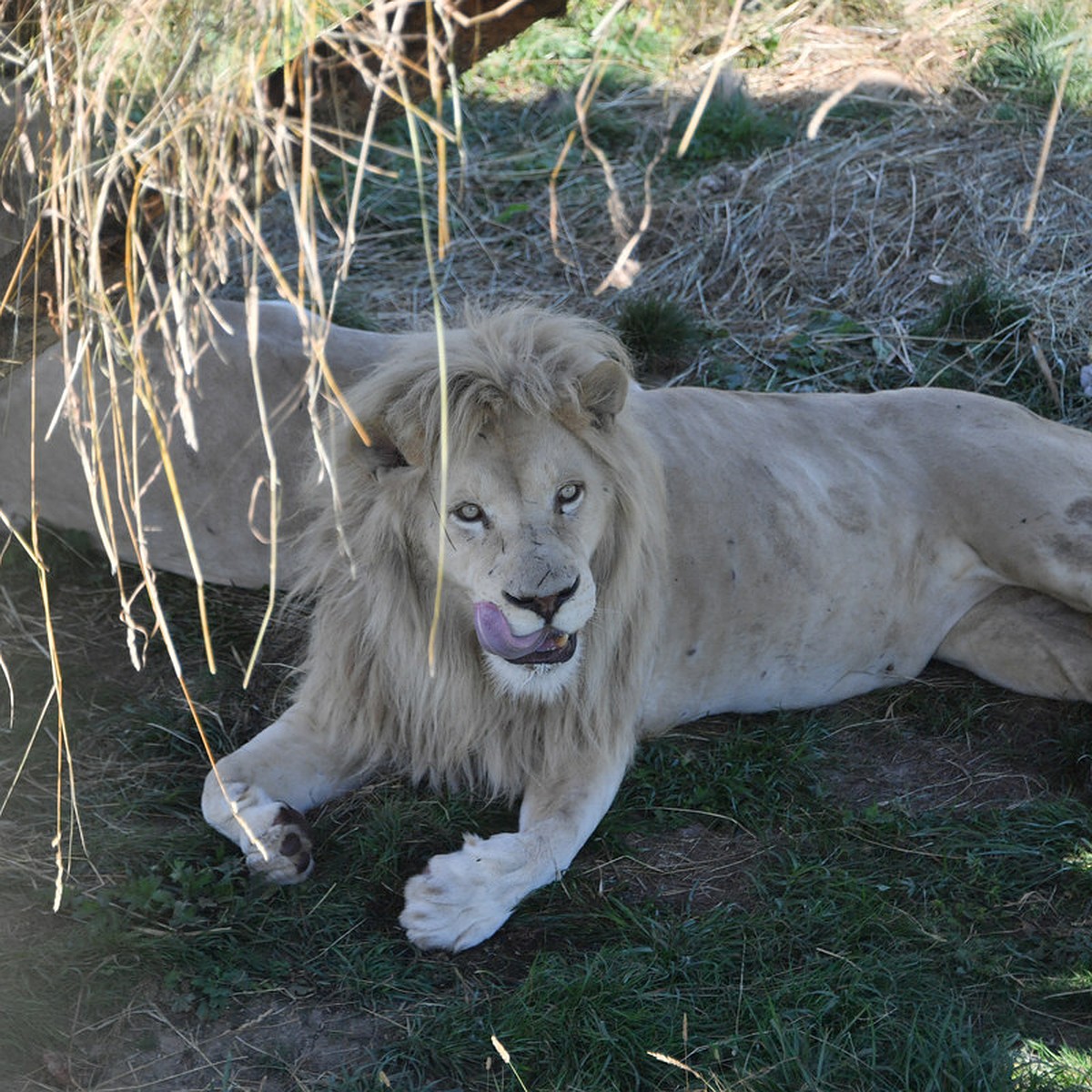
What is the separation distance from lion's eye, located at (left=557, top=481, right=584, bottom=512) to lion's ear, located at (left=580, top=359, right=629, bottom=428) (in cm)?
19

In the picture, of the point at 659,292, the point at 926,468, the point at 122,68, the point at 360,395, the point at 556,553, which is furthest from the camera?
the point at 659,292

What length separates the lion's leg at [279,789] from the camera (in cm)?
345

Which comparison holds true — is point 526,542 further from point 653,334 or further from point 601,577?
point 653,334

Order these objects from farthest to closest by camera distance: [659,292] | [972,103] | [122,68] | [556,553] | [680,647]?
1. [972,103]
2. [659,292]
3. [680,647]
4. [556,553]
5. [122,68]

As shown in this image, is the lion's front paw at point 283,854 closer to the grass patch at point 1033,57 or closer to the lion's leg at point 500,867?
the lion's leg at point 500,867

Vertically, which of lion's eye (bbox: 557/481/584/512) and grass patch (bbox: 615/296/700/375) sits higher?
lion's eye (bbox: 557/481/584/512)

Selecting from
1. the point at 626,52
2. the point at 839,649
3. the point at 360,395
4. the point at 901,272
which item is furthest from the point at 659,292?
the point at 360,395

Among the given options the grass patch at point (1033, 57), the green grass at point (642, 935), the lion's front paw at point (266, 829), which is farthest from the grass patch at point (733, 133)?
the lion's front paw at point (266, 829)

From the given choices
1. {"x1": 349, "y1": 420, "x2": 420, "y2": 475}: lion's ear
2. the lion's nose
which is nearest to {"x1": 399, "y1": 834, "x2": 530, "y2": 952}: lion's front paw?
the lion's nose

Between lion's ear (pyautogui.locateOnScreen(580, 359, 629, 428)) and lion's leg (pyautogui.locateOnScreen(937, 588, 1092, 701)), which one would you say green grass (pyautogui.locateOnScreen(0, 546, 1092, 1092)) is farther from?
lion's ear (pyautogui.locateOnScreen(580, 359, 629, 428))

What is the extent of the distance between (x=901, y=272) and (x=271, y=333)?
2880 millimetres

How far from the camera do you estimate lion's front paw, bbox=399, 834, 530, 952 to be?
3266mm

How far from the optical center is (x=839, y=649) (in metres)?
4.34

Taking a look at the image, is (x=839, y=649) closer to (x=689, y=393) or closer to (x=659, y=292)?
(x=689, y=393)
